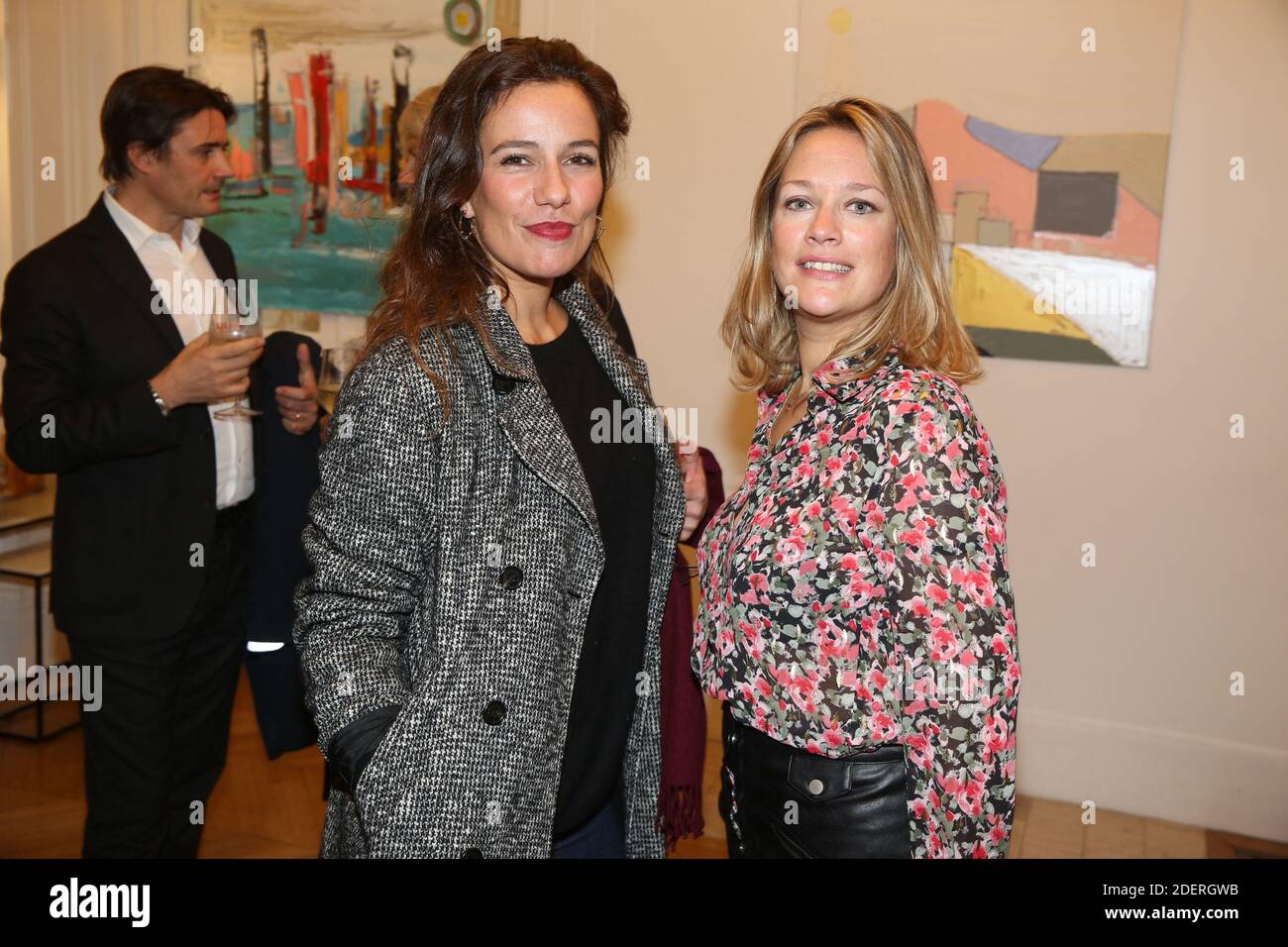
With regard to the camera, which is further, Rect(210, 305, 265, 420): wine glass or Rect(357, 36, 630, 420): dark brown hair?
Rect(210, 305, 265, 420): wine glass

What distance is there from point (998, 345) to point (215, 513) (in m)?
2.72

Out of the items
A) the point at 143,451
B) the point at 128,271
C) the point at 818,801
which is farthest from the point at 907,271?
the point at 128,271

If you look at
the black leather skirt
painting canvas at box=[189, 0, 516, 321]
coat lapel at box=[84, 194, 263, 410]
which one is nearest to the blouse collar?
the black leather skirt

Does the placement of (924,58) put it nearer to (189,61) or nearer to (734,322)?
(734,322)

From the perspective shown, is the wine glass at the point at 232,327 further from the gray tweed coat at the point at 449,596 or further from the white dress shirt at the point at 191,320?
the gray tweed coat at the point at 449,596

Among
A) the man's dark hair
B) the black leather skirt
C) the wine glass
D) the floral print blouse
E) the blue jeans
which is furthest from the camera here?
the man's dark hair

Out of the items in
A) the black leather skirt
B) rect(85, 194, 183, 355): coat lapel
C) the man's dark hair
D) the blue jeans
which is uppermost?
the man's dark hair

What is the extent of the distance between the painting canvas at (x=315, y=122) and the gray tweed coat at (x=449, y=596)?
3.28 meters

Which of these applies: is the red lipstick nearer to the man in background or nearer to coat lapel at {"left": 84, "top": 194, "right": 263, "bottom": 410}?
the man in background

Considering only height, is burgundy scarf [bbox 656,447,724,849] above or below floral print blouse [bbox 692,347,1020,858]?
below

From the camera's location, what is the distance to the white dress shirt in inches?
122

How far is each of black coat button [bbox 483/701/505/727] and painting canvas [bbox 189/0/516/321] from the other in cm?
346

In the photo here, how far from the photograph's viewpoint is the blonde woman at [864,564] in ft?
5.12

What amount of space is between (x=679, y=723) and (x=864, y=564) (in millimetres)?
547
